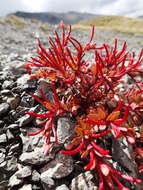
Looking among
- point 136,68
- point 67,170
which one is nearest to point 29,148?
point 67,170

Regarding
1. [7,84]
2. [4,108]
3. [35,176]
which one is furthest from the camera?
[7,84]

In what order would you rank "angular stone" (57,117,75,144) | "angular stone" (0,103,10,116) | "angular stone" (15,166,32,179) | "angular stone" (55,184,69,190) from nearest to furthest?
"angular stone" (55,184,69,190) < "angular stone" (15,166,32,179) < "angular stone" (57,117,75,144) < "angular stone" (0,103,10,116)

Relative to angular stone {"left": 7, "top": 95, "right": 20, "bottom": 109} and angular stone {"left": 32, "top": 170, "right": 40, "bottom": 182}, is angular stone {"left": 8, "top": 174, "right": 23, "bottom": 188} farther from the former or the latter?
angular stone {"left": 7, "top": 95, "right": 20, "bottom": 109}

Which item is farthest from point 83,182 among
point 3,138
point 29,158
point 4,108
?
point 4,108

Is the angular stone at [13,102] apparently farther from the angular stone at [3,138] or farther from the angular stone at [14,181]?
the angular stone at [14,181]

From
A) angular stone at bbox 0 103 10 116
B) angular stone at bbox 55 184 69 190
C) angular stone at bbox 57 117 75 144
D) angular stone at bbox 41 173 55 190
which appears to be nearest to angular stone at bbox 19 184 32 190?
angular stone at bbox 41 173 55 190

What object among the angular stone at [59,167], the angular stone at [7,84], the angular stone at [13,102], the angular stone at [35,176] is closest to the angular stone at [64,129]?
the angular stone at [59,167]

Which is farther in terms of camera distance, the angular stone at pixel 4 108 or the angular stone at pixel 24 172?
the angular stone at pixel 4 108

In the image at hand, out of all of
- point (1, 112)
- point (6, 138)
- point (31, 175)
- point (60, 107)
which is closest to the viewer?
point (31, 175)

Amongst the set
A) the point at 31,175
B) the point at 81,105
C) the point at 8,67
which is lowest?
the point at 31,175

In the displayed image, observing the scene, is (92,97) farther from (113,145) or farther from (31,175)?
(31,175)

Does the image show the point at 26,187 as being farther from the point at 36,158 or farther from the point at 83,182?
the point at 83,182
